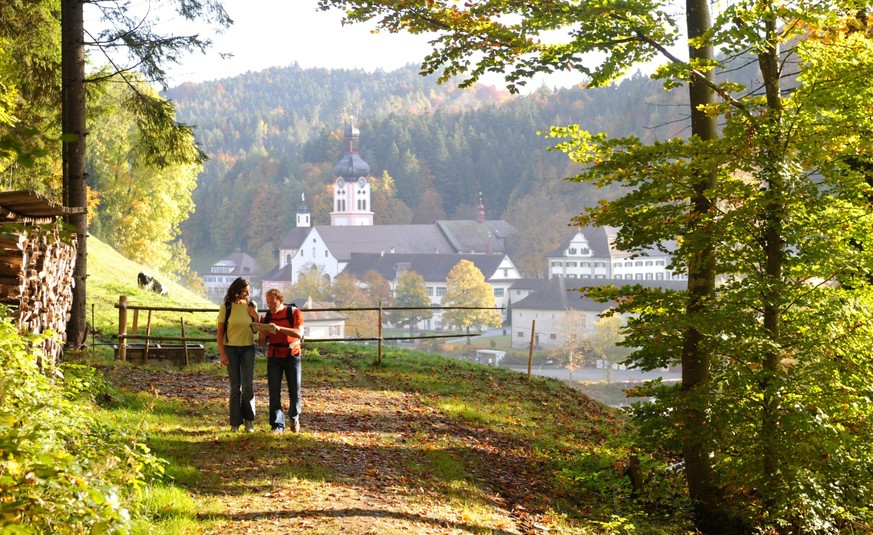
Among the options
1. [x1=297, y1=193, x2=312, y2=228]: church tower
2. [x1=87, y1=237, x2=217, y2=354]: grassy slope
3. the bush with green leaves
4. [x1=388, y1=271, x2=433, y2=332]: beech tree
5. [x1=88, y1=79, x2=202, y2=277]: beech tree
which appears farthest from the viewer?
[x1=297, y1=193, x2=312, y2=228]: church tower

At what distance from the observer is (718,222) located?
317 inches

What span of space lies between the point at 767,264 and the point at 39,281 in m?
7.58

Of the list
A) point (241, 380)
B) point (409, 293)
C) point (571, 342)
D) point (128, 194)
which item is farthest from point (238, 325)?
point (409, 293)

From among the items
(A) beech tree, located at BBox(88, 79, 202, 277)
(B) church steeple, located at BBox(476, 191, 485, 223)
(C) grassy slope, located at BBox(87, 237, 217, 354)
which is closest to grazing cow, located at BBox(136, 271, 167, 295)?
(C) grassy slope, located at BBox(87, 237, 217, 354)

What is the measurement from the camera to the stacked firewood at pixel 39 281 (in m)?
8.80

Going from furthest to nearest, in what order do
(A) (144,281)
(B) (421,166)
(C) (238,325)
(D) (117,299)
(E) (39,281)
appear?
(B) (421,166), (A) (144,281), (D) (117,299), (E) (39,281), (C) (238,325)

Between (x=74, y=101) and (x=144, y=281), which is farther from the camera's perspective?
(x=144, y=281)

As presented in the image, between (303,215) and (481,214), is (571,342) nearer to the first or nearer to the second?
(481,214)

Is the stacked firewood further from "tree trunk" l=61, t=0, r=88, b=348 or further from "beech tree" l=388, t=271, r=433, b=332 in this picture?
"beech tree" l=388, t=271, r=433, b=332

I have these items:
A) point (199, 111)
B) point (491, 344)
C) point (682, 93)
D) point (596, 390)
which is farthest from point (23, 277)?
point (199, 111)

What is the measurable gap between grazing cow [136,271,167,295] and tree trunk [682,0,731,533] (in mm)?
22700

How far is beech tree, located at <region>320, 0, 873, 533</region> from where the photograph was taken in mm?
7723

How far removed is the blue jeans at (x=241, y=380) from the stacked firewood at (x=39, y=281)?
64.8 inches

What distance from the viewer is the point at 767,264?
8.24 m
